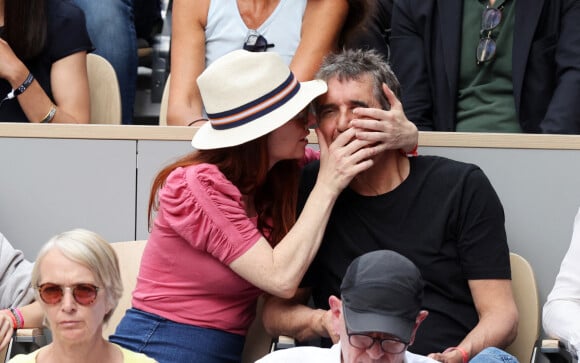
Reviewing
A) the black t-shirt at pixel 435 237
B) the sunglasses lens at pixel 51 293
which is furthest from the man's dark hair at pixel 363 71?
the sunglasses lens at pixel 51 293

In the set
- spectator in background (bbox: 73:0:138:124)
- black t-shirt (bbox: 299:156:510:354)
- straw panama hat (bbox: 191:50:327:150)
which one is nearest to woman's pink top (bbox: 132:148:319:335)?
straw panama hat (bbox: 191:50:327:150)

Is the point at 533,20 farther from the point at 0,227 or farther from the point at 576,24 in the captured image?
the point at 0,227

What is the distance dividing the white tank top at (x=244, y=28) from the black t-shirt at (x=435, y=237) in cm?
109

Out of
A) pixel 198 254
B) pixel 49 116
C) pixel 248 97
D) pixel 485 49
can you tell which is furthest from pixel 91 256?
pixel 485 49

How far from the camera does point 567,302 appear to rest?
3.41 m

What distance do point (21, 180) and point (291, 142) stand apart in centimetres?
103

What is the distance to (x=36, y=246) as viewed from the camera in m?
3.98

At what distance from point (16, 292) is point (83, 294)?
2.46 feet

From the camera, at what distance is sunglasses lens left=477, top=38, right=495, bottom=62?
4.28m

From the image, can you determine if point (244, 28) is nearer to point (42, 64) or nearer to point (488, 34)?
point (42, 64)

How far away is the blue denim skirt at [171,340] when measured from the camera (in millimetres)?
3330

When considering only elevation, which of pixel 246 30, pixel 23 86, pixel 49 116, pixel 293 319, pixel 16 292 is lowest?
pixel 16 292

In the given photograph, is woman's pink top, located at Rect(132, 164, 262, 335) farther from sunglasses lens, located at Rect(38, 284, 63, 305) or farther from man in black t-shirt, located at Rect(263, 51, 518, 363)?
sunglasses lens, located at Rect(38, 284, 63, 305)

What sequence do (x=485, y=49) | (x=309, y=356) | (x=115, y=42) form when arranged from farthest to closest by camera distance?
(x=115, y=42) → (x=485, y=49) → (x=309, y=356)
